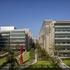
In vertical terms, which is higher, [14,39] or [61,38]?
[14,39]

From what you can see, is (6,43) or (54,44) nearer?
(54,44)

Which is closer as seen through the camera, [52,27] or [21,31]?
[52,27]

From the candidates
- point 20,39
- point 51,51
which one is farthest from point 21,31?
point 51,51

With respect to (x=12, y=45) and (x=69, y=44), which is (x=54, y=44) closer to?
(x=69, y=44)

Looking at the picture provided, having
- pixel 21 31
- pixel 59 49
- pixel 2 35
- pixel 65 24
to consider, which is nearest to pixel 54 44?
pixel 59 49

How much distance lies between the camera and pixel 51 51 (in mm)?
73812

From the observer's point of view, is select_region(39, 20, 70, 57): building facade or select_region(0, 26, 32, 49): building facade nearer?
select_region(39, 20, 70, 57): building facade

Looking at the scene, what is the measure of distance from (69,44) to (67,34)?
9.69 ft

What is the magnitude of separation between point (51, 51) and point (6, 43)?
29.9 m

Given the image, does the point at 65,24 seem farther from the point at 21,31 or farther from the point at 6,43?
the point at 6,43

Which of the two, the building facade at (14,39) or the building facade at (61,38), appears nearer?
the building facade at (61,38)

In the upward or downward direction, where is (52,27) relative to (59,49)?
upward

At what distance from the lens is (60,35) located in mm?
70062

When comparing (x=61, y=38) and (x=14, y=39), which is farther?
(x=14, y=39)
